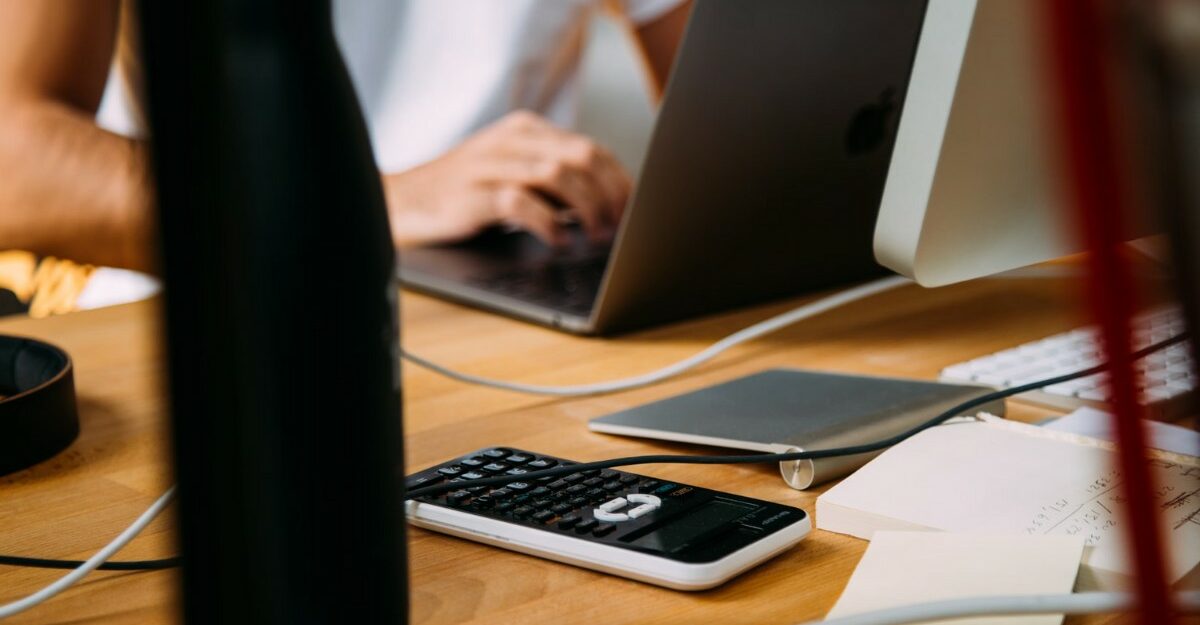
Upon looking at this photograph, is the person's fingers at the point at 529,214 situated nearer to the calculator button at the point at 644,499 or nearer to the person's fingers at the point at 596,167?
the person's fingers at the point at 596,167

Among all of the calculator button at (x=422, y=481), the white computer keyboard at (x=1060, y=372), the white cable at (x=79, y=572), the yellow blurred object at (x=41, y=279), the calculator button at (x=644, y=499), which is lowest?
the yellow blurred object at (x=41, y=279)

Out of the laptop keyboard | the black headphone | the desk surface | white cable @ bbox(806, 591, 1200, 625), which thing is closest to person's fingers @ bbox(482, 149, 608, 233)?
the laptop keyboard

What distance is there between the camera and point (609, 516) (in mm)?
476

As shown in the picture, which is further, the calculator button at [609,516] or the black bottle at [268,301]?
the calculator button at [609,516]

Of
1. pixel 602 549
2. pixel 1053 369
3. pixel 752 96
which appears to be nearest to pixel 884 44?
pixel 752 96

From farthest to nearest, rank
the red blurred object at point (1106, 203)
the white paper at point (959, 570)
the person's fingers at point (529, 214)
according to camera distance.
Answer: the person's fingers at point (529, 214) → the white paper at point (959, 570) → the red blurred object at point (1106, 203)

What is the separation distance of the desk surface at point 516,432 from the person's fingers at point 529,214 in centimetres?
18

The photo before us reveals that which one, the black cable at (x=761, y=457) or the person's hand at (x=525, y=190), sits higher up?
the person's hand at (x=525, y=190)

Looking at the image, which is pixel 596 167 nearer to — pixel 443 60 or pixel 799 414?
pixel 799 414

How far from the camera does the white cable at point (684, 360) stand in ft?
2.35

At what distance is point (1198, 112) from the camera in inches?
5.7

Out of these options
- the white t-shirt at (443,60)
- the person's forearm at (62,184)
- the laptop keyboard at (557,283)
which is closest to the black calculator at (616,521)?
the laptop keyboard at (557,283)

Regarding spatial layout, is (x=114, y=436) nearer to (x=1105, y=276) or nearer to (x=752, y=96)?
(x=752, y=96)

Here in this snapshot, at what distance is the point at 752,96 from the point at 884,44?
12 centimetres
